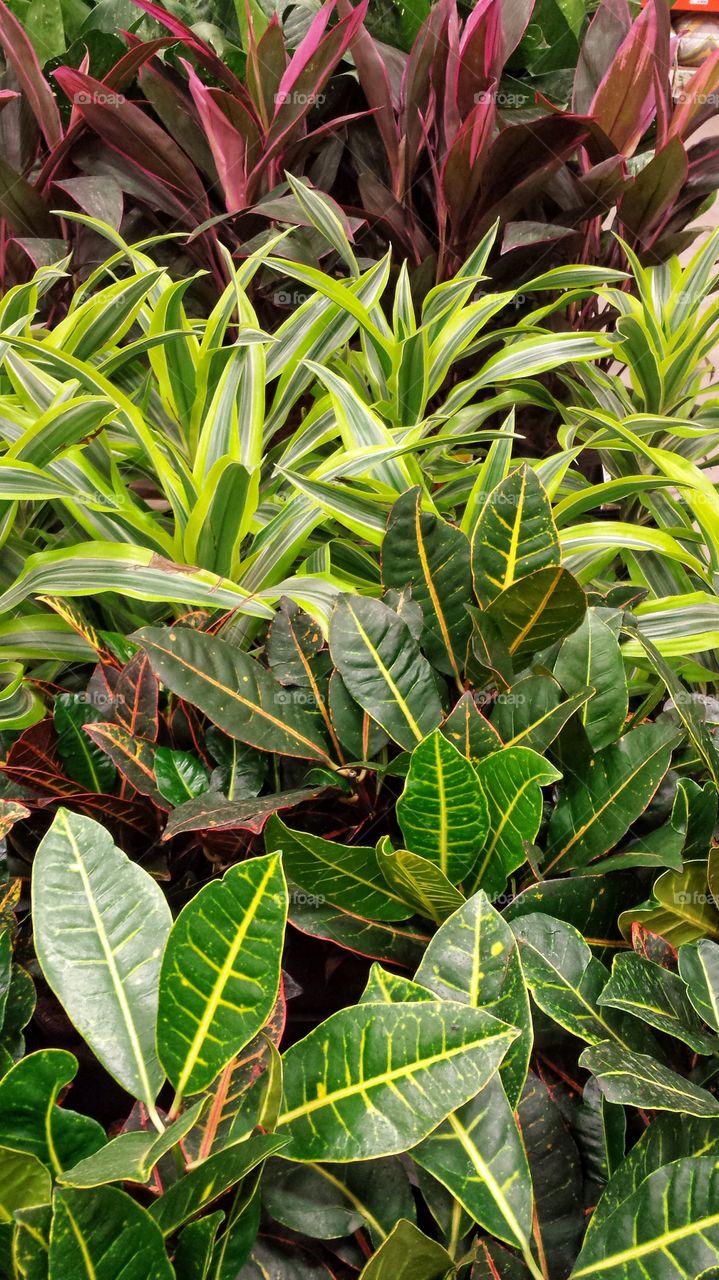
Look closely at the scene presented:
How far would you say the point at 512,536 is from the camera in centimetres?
65

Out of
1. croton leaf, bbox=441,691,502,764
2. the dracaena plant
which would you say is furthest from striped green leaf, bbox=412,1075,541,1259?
the dracaena plant

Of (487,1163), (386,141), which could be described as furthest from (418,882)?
(386,141)

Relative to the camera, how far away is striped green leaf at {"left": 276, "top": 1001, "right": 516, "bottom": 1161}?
389 mm

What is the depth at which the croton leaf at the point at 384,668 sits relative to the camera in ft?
1.98

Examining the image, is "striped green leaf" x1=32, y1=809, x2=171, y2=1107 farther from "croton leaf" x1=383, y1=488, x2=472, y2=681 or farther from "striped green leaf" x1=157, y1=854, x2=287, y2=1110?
"croton leaf" x1=383, y1=488, x2=472, y2=681

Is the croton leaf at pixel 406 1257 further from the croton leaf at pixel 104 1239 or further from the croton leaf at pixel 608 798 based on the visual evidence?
the croton leaf at pixel 608 798

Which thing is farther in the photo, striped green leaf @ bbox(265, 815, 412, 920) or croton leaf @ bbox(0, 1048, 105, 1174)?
striped green leaf @ bbox(265, 815, 412, 920)

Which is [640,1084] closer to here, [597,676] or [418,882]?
[418,882]

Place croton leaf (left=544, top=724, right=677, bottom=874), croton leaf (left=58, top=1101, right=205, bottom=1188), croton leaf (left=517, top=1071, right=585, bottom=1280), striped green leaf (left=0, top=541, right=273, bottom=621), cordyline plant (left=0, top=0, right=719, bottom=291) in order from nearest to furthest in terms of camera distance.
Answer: croton leaf (left=58, top=1101, right=205, bottom=1188), croton leaf (left=517, top=1071, right=585, bottom=1280), croton leaf (left=544, top=724, right=677, bottom=874), striped green leaf (left=0, top=541, right=273, bottom=621), cordyline plant (left=0, top=0, right=719, bottom=291)

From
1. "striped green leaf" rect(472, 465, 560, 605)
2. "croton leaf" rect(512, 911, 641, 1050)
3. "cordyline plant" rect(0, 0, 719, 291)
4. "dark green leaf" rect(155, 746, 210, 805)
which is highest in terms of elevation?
"cordyline plant" rect(0, 0, 719, 291)

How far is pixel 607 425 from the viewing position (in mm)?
1071

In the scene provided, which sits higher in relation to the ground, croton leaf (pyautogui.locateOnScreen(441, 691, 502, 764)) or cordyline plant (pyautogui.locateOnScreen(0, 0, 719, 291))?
cordyline plant (pyautogui.locateOnScreen(0, 0, 719, 291))

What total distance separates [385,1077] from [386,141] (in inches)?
58.6

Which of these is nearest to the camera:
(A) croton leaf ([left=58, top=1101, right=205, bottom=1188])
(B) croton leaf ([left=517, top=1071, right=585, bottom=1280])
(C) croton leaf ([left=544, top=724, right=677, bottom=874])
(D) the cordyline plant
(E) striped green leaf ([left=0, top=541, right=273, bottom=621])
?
(A) croton leaf ([left=58, top=1101, right=205, bottom=1188])
